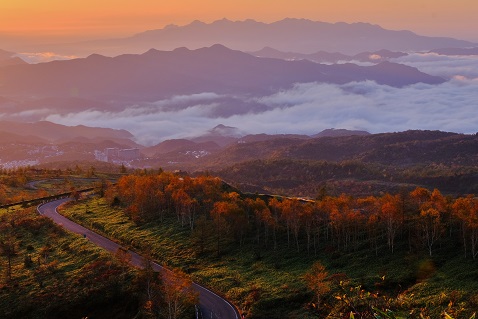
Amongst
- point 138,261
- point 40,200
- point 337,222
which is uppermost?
point 337,222

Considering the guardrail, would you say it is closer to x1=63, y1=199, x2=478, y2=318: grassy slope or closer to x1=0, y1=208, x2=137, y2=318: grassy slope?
x1=0, y1=208, x2=137, y2=318: grassy slope

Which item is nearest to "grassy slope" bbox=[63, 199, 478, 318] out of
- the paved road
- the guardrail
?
the paved road

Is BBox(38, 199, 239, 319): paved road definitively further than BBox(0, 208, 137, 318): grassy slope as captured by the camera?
No

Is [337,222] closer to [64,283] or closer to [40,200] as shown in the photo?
[64,283]

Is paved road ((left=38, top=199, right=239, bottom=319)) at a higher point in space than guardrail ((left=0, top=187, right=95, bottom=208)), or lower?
lower

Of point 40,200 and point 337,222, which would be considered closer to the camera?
point 337,222

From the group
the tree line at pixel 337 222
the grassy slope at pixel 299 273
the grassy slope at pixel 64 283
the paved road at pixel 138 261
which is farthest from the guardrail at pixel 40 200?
the grassy slope at pixel 299 273

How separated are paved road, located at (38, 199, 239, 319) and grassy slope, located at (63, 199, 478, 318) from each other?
188 centimetres

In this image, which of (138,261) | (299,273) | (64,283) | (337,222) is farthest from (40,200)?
(299,273)

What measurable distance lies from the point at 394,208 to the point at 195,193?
2233 inches

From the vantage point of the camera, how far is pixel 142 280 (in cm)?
7131

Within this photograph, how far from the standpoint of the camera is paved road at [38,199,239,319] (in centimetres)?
6500

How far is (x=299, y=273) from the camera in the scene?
7419 cm

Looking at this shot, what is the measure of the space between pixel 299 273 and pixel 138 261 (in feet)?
91.9
